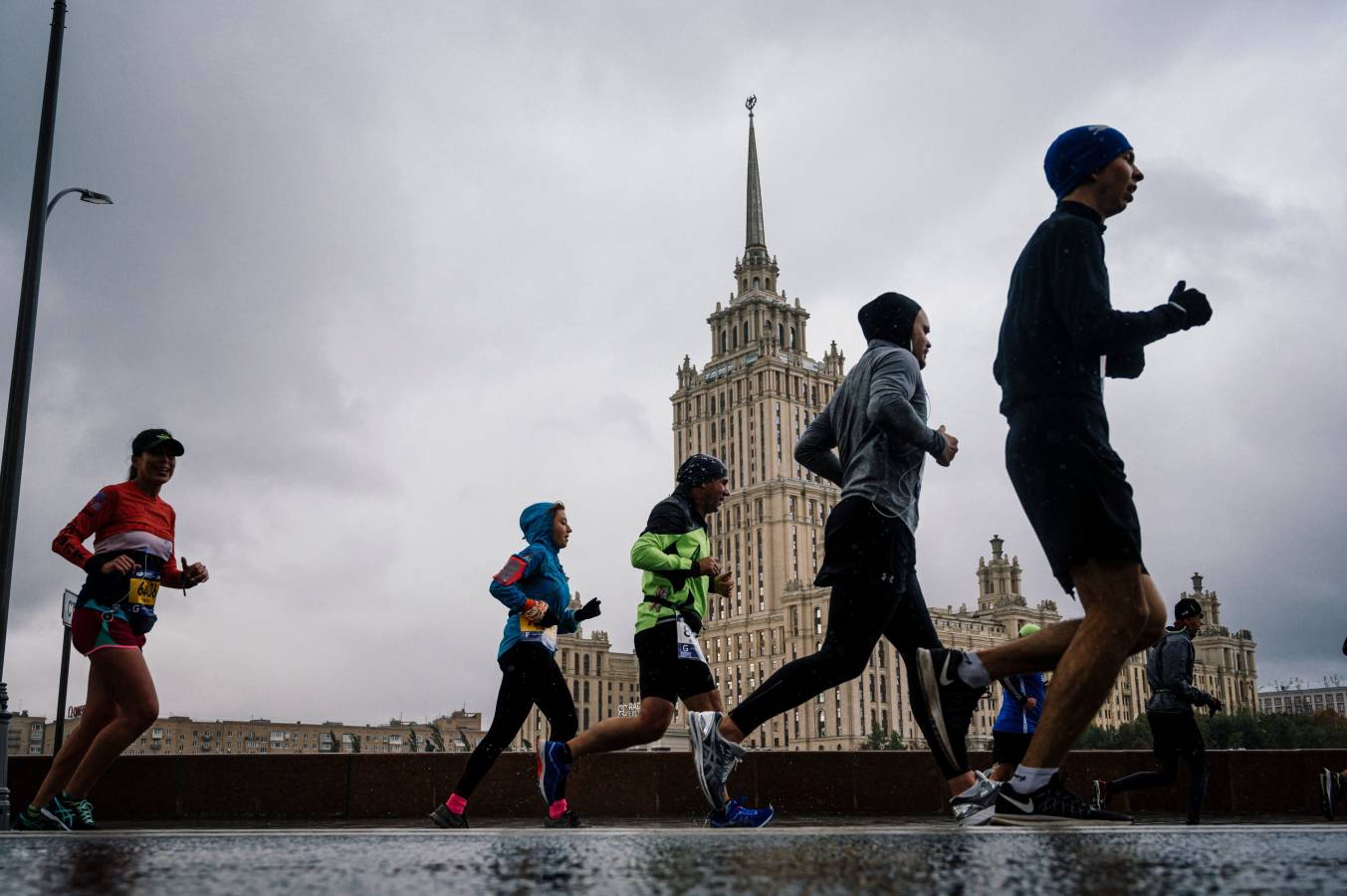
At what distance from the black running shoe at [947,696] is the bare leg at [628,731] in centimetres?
206

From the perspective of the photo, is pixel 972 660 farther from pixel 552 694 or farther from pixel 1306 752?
pixel 1306 752

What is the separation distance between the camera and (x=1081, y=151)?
410cm

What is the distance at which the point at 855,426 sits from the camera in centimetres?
476

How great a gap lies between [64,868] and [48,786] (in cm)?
395

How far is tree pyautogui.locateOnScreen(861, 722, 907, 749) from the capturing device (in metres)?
90.4

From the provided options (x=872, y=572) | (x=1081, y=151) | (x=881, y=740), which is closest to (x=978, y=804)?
(x=872, y=572)

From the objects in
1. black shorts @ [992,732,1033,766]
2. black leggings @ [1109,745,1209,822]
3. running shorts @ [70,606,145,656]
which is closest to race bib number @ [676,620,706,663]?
running shorts @ [70,606,145,656]

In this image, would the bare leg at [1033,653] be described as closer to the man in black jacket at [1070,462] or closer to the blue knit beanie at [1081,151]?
the man in black jacket at [1070,462]

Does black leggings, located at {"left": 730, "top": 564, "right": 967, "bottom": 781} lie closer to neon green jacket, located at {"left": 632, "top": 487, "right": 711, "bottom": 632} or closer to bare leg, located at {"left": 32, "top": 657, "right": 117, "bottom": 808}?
neon green jacket, located at {"left": 632, "top": 487, "right": 711, "bottom": 632}

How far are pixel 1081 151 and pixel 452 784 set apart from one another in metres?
7.96

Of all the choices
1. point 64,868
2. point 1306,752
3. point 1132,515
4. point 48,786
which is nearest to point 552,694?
point 48,786

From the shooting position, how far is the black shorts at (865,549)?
4.30 metres

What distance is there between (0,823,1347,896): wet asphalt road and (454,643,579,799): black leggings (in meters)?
3.46

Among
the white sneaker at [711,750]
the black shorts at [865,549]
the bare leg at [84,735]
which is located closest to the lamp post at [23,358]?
the bare leg at [84,735]
